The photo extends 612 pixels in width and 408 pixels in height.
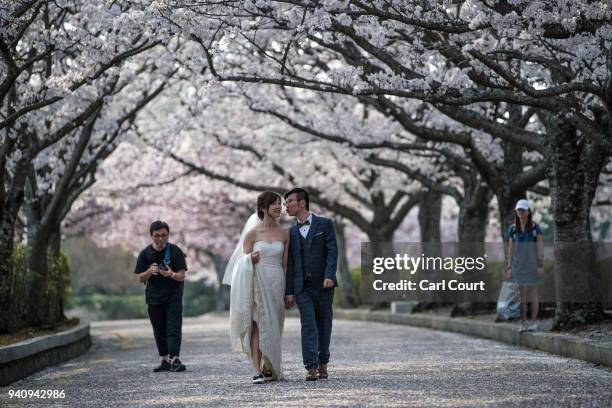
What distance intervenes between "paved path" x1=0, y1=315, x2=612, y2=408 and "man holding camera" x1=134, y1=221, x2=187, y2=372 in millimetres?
407

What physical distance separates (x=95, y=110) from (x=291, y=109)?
7321mm

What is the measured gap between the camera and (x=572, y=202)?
1772 centimetres

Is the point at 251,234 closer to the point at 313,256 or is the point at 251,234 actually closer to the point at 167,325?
the point at 313,256

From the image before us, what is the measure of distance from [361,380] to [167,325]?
3754mm

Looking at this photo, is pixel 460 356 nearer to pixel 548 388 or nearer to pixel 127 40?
pixel 548 388

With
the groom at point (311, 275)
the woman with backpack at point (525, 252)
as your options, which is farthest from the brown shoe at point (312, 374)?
the woman with backpack at point (525, 252)

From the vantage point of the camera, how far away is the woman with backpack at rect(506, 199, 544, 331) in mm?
16688

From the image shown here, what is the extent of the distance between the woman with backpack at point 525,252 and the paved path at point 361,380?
101 centimetres

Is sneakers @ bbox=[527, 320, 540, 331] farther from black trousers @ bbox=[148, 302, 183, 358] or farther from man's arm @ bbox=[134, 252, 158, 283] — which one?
man's arm @ bbox=[134, 252, 158, 283]

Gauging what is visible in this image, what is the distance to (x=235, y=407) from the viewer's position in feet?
32.1

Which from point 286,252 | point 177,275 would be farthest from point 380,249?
point 286,252

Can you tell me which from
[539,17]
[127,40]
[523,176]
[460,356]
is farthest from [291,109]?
[539,17]

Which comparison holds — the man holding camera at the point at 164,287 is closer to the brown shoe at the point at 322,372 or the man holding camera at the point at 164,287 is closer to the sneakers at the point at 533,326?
the brown shoe at the point at 322,372

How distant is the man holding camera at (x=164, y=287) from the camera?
1471 cm
